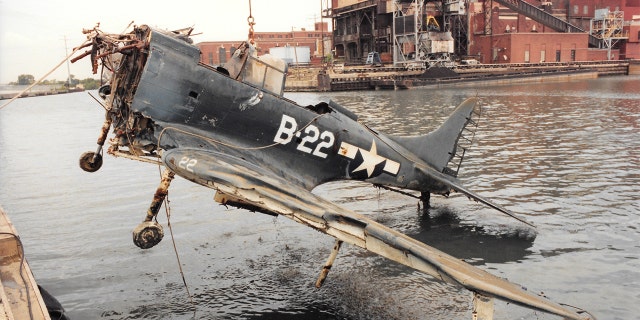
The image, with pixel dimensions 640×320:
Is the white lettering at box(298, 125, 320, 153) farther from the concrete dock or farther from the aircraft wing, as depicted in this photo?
the concrete dock

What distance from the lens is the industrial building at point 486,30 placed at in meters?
89.4

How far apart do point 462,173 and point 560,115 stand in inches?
884

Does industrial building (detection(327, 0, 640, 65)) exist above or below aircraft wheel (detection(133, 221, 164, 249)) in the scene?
→ above

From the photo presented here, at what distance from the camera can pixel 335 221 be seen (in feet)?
25.7

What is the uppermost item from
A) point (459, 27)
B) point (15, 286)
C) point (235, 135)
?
point (459, 27)

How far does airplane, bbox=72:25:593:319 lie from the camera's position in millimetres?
8234

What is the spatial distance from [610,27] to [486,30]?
30.2m

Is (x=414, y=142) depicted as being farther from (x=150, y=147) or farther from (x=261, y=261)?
(x=150, y=147)

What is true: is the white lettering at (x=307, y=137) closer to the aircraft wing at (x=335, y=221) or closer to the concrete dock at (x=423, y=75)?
the aircraft wing at (x=335, y=221)

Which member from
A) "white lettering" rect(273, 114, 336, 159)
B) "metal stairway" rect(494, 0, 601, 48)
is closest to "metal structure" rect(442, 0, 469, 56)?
"metal stairway" rect(494, 0, 601, 48)

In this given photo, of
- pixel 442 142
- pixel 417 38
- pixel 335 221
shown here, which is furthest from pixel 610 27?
pixel 335 221

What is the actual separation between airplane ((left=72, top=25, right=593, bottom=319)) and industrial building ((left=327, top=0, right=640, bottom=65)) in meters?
76.6

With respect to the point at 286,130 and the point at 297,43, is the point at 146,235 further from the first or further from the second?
the point at 297,43

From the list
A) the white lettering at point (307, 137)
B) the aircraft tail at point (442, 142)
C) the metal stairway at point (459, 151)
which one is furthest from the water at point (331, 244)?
the white lettering at point (307, 137)
